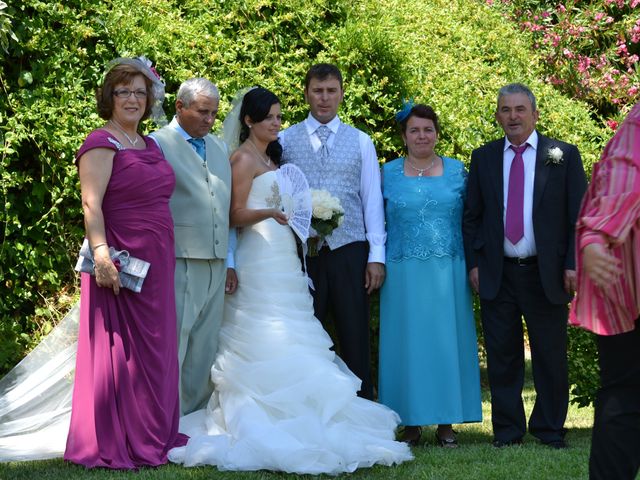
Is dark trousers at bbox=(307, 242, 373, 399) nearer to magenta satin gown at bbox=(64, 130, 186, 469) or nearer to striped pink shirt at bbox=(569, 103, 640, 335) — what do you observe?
magenta satin gown at bbox=(64, 130, 186, 469)

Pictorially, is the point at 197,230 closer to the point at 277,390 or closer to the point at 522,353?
the point at 277,390

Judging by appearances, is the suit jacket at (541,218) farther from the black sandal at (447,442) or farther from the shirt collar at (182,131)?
the shirt collar at (182,131)

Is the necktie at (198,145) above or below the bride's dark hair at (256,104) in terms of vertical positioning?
below

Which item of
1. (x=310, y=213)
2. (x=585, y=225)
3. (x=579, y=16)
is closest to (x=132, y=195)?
(x=310, y=213)

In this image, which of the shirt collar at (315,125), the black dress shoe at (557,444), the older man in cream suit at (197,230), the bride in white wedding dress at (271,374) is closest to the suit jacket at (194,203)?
the older man in cream suit at (197,230)

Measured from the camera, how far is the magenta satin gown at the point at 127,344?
17.2 ft

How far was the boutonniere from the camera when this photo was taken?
602 centimetres

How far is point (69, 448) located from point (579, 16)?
35.8ft

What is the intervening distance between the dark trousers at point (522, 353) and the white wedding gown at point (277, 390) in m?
0.79

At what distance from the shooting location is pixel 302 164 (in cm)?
625

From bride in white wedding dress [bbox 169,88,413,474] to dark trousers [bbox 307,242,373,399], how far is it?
0.26 m

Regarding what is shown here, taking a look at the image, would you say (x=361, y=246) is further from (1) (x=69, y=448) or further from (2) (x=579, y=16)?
Result: (2) (x=579, y=16)

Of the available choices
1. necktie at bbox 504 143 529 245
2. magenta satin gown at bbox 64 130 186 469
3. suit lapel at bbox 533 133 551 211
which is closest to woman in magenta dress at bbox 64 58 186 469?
magenta satin gown at bbox 64 130 186 469

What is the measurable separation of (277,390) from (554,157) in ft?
7.08
